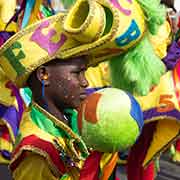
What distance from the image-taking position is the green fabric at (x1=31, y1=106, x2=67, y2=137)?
95.1 inches

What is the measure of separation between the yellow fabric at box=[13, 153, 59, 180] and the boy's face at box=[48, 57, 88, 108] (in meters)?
0.23

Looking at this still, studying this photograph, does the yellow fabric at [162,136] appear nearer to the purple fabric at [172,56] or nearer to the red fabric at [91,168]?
the purple fabric at [172,56]

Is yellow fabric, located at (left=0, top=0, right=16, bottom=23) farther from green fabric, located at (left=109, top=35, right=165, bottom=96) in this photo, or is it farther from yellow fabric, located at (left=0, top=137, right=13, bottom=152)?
green fabric, located at (left=109, top=35, right=165, bottom=96)

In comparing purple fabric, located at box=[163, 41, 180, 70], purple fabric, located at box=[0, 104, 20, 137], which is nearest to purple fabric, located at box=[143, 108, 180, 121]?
purple fabric, located at box=[163, 41, 180, 70]

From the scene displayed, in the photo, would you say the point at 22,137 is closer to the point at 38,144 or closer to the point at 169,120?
the point at 38,144

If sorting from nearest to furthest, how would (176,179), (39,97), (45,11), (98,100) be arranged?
(98,100) → (39,97) → (45,11) → (176,179)

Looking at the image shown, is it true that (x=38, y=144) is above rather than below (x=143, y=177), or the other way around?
above

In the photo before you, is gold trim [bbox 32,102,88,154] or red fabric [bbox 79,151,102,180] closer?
red fabric [bbox 79,151,102,180]

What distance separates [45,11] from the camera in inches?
158

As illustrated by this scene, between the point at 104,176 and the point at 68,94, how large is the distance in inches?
12.8

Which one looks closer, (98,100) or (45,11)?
(98,100)

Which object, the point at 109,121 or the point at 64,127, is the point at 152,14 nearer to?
the point at 64,127

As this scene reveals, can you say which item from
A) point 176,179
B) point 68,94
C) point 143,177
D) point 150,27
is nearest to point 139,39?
point 150,27

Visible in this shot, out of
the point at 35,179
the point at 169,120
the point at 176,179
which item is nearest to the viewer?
the point at 35,179
